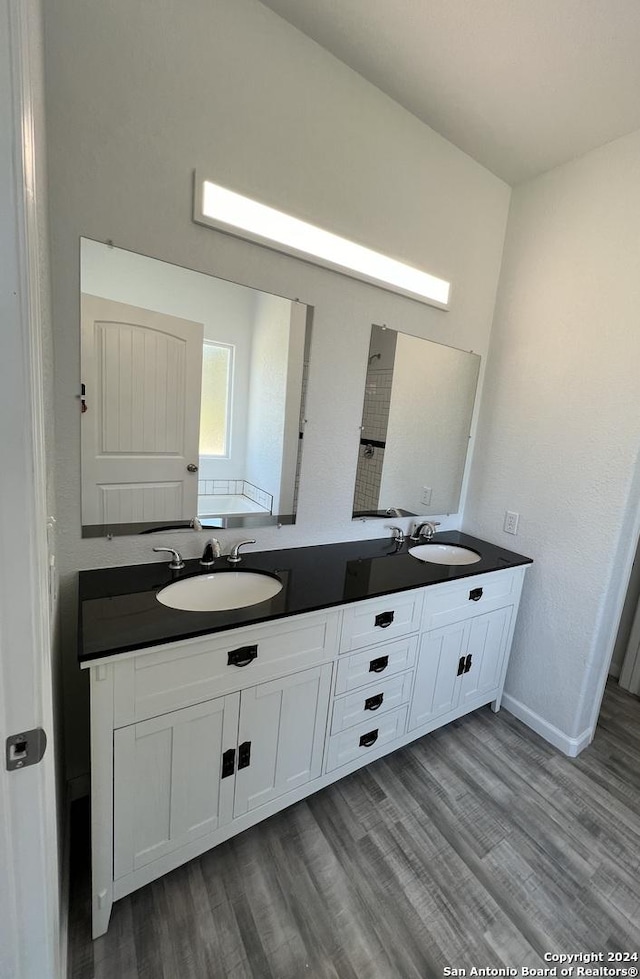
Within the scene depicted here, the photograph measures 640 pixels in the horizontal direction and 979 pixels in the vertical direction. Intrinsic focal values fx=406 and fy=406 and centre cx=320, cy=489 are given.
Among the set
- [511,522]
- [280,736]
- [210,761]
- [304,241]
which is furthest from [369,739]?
[304,241]

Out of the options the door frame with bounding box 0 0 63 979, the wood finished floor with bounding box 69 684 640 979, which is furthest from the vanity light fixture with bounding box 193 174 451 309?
the wood finished floor with bounding box 69 684 640 979

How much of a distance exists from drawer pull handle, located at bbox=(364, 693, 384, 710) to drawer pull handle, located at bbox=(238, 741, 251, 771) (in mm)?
489

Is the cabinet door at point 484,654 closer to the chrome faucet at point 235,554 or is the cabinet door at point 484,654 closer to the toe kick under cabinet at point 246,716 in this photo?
the toe kick under cabinet at point 246,716

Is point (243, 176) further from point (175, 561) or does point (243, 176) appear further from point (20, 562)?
point (20, 562)

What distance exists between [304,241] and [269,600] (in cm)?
135

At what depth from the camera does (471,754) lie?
1878 mm

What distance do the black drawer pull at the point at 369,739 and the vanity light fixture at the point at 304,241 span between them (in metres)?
1.88

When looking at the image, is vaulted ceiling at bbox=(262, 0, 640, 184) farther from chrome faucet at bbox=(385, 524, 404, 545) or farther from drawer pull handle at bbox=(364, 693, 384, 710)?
drawer pull handle at bbox=(364, 693, 384, 710)

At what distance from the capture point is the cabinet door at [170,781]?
109 cm

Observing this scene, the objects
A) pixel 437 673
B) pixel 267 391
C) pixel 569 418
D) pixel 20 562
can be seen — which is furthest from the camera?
pixel 569 418

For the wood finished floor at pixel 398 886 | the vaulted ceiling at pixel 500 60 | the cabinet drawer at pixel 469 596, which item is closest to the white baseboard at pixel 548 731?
the wood finished floor at pixel 398 886

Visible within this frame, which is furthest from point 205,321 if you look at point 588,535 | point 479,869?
point 479,869

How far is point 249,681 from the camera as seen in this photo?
1.24 meters

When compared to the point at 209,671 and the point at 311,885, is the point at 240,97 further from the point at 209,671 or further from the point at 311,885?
the point at 311,885
